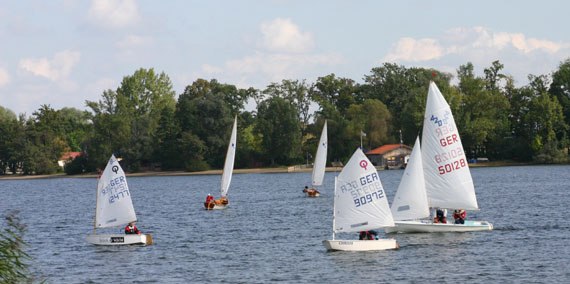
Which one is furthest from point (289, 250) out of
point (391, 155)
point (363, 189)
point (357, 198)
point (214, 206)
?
point (391, 155)

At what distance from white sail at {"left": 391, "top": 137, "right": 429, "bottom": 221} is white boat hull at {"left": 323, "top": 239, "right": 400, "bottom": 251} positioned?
709cm

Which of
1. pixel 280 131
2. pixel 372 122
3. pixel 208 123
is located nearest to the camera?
pixel 208 123

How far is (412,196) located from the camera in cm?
5788

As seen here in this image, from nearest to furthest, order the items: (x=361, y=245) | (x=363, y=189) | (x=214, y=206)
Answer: (x=361, y=245)
(x=363, y=189)
(x=214, y=206)

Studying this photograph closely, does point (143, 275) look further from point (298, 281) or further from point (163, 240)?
point (163, 240)

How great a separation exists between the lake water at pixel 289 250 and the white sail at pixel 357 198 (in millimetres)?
1575

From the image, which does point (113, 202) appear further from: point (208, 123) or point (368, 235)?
Answer: point (208, 123)

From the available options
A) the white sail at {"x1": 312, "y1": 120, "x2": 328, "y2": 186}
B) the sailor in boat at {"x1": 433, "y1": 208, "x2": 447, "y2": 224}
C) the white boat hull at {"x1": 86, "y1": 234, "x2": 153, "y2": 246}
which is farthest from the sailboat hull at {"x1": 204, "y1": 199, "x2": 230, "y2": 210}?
the sailor in boat at {"x1": 433, "y1": 208, "x2": 447, "y2": 224}

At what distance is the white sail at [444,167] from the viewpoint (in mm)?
58906

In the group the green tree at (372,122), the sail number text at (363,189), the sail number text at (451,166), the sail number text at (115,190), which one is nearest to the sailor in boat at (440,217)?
the sail number text at (451,166)

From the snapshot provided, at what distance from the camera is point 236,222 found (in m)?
75.2

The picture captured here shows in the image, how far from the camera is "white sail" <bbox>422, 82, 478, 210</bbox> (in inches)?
2319

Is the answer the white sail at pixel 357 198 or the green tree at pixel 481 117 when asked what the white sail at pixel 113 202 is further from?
the green tree at pixel 481 117

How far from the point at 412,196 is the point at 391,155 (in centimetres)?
12376
